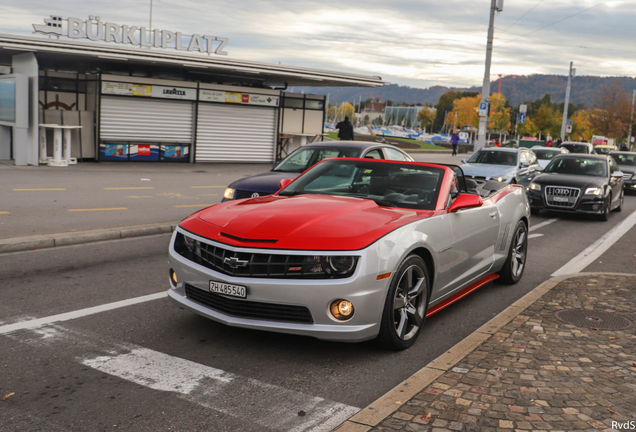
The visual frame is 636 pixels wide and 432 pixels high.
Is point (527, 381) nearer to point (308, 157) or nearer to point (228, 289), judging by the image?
point (228, 289)

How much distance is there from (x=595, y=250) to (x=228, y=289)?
26.3 feet

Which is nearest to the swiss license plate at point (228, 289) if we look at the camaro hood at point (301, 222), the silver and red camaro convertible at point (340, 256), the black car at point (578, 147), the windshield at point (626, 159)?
the silver and red camaro convertible at point (340, 256)

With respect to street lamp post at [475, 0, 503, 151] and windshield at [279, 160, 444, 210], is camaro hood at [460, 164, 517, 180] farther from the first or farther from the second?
windshield at [279, 160, 444, 210]

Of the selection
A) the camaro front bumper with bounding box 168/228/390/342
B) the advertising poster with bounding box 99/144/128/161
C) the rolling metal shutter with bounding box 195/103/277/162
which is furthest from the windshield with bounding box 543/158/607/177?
the advertising poster with bounding box 99/144/128/161

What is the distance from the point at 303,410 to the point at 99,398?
4.11 feet

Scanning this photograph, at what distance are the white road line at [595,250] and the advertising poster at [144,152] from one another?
16.9 m

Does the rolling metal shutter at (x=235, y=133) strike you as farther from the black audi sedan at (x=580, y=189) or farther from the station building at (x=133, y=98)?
the black audi sedan at (x=580, y=189)

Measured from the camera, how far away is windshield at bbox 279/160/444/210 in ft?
19.0

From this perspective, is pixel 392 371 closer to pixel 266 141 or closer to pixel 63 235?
pixel 63 235

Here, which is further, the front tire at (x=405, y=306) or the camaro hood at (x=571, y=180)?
the camaro hood at (x=571, y=180)

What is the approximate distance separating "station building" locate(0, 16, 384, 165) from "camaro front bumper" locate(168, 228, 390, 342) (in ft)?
58.0

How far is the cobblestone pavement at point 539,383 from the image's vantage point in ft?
12.0

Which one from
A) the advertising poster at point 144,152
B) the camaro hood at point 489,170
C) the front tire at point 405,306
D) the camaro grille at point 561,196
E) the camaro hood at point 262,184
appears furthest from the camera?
the advertising poster at point 144,152

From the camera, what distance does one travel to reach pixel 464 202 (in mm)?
5762
